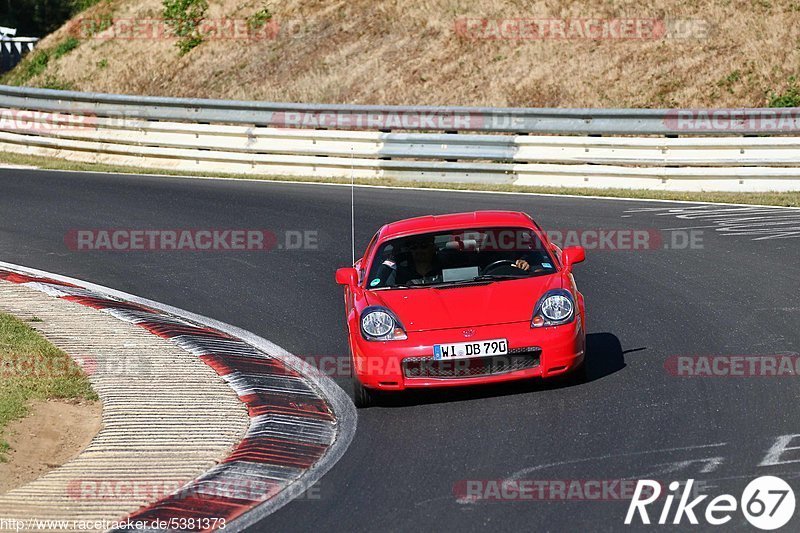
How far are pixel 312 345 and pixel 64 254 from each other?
17.8 ft

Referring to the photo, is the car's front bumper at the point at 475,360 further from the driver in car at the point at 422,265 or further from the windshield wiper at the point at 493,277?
the driver in car at the point at 422,265

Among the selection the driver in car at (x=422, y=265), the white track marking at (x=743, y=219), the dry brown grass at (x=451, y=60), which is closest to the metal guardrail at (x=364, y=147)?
the white track marking at (x=743, y=219)

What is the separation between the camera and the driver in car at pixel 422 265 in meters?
9.24

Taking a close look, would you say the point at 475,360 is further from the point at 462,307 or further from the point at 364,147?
the point at 364,147

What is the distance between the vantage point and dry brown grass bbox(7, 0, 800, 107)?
74.0ft

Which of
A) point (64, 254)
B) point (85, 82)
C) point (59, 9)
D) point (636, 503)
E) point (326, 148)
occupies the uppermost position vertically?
point (59, 9)

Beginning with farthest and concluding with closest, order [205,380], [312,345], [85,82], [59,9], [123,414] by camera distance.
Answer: [59,9], [85,82], [312,345], [205,380], [123,414]

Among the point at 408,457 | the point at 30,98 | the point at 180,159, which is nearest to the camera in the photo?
the point at 408,457

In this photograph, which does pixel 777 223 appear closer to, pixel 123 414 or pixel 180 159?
pixel 123 414

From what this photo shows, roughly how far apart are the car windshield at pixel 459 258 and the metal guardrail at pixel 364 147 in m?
9.31

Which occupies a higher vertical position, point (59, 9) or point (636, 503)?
point (59, 9)

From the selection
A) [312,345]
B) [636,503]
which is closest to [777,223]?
[312,345]

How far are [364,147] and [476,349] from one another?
41.7ft

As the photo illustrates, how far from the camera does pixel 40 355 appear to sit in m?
9.90
